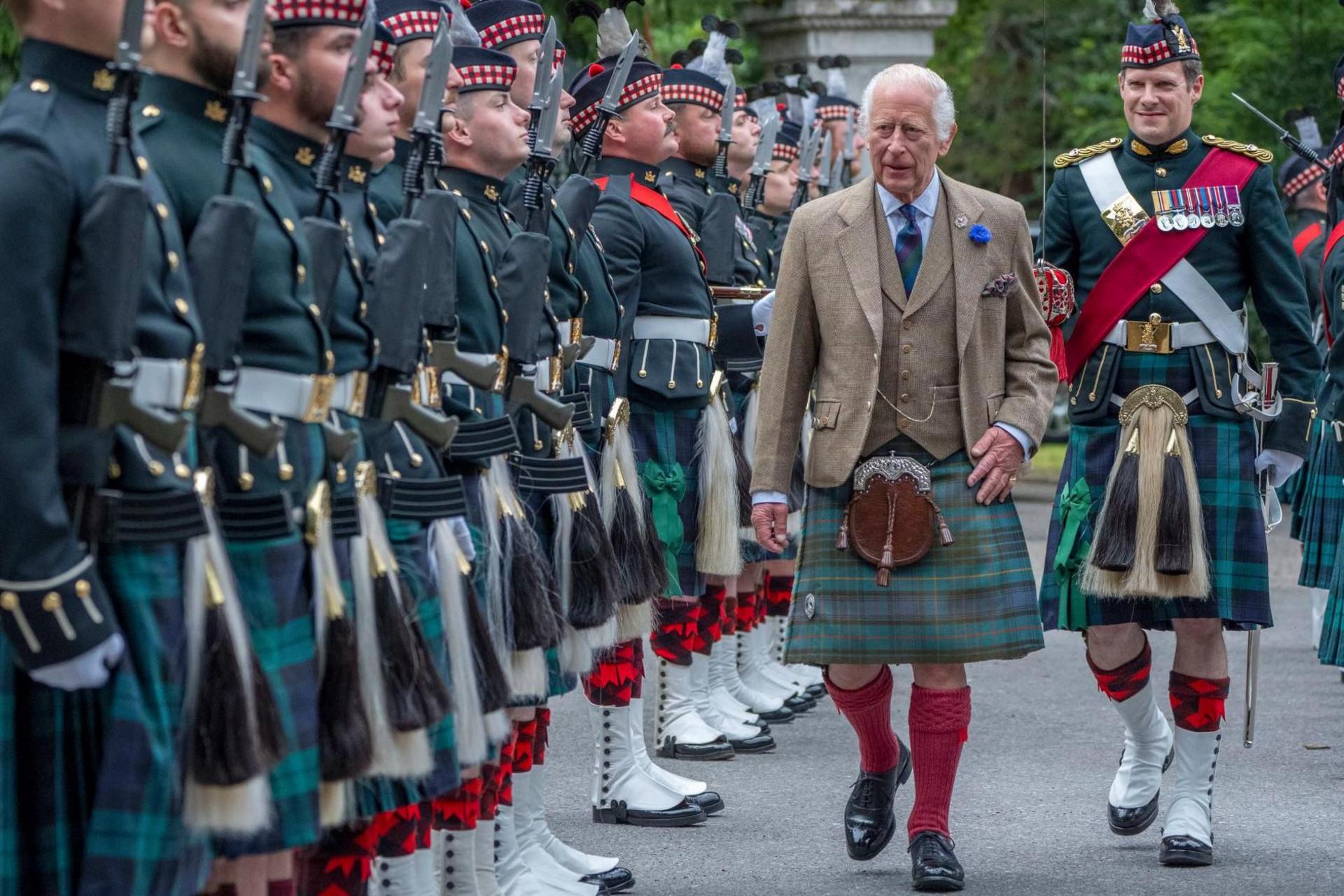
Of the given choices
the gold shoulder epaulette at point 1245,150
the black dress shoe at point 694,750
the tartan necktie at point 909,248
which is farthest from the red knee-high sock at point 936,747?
the black dress shoe at point 694,750

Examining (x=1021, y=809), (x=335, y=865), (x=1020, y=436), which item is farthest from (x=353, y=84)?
(x=1021, y=809)

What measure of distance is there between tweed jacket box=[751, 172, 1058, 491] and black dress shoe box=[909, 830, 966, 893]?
90 centimetres

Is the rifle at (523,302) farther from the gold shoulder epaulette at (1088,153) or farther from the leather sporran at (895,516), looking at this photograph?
the gold shoulder epaulette at (1088,153)

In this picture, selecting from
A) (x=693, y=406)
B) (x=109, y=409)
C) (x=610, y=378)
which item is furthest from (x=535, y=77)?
(x=109, y=409)

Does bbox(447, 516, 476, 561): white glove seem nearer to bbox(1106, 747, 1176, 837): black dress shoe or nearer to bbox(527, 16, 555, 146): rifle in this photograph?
bbox(527, 16, 555, 146): rifle

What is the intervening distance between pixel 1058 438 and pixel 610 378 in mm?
18271

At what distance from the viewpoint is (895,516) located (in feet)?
17.6

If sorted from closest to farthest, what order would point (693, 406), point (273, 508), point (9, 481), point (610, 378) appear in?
1. point (9, 481)
2. point (273, 508)
3. point (610, 378)
4. point (693, 406)

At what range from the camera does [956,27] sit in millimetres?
23266

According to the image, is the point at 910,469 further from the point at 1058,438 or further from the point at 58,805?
the point at 1058,438

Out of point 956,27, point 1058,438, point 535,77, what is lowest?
point 1058,438

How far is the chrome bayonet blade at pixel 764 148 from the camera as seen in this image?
8.70 m

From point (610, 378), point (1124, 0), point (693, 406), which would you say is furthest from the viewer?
point (1124, 0)

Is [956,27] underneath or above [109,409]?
above
